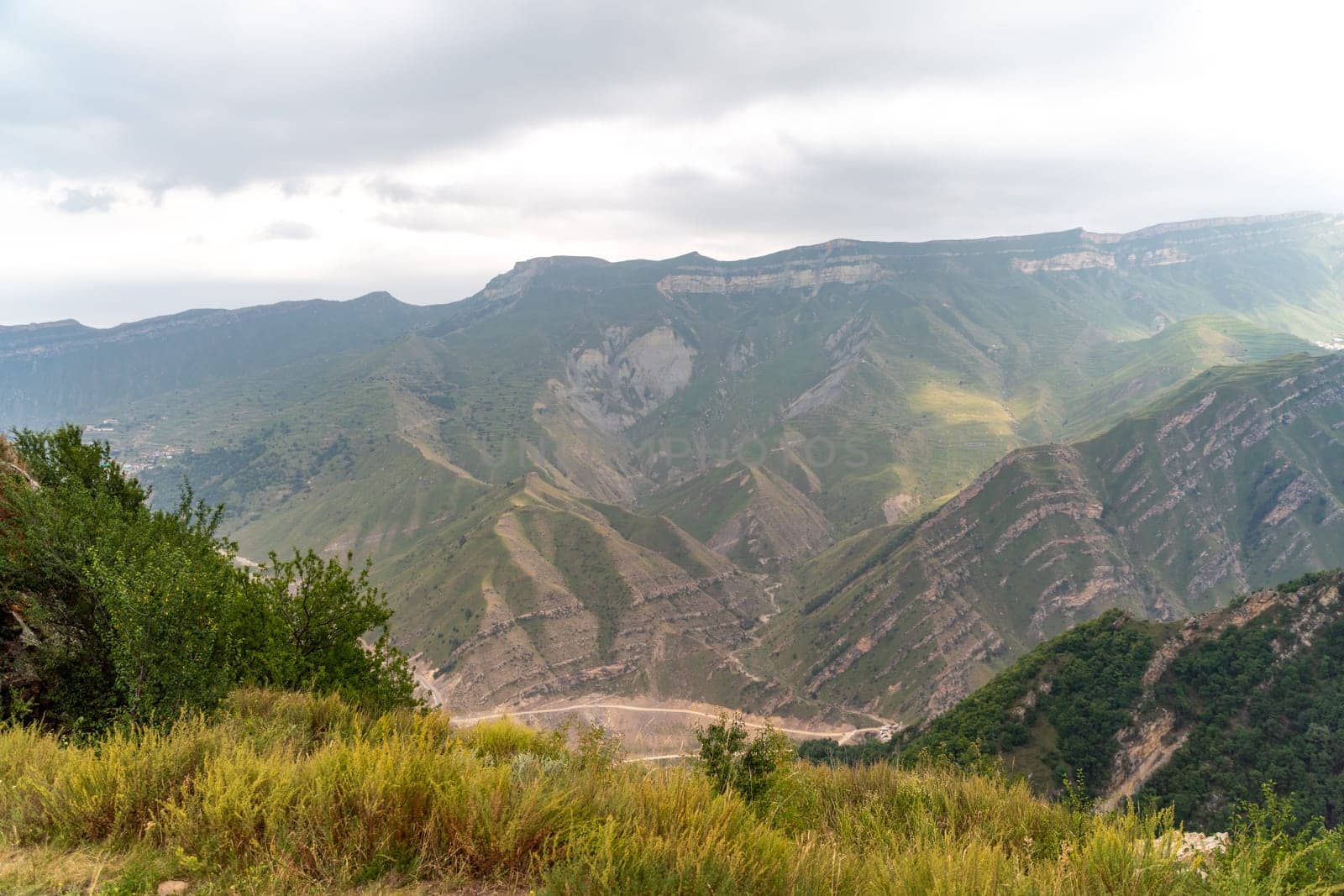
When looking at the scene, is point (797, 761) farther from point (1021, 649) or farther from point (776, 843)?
point (1021, 649)

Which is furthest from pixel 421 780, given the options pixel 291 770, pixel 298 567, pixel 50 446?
pixel 50 446

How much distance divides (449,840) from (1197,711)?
102301 millimetres

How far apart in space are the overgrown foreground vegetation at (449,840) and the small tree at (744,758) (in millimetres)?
3025

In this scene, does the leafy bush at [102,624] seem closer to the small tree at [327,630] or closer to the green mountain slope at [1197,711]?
the small tree at [327,630]

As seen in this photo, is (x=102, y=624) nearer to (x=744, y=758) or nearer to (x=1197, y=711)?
(x=744, y=758)

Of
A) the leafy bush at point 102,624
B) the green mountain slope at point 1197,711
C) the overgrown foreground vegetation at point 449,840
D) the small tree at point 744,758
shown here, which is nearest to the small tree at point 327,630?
the leafy bush at point 102,624

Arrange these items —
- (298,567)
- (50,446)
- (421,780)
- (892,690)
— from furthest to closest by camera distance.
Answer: (892,690) < (50,446) < (298,567) < (421,780)

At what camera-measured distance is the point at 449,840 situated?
281 inches

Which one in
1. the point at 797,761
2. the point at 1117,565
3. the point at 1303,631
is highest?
the point at 797,761

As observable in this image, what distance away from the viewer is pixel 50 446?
23.7m

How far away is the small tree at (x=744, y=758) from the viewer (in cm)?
1225

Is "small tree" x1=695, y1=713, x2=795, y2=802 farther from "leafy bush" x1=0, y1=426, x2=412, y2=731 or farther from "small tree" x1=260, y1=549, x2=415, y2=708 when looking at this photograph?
"small tree" x1=260, y1=549, x2=415, y2=708

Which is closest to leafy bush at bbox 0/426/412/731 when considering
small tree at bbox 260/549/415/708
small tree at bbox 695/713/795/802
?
small tree at bbox 260/549/415/708

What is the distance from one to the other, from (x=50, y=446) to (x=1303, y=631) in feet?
406
